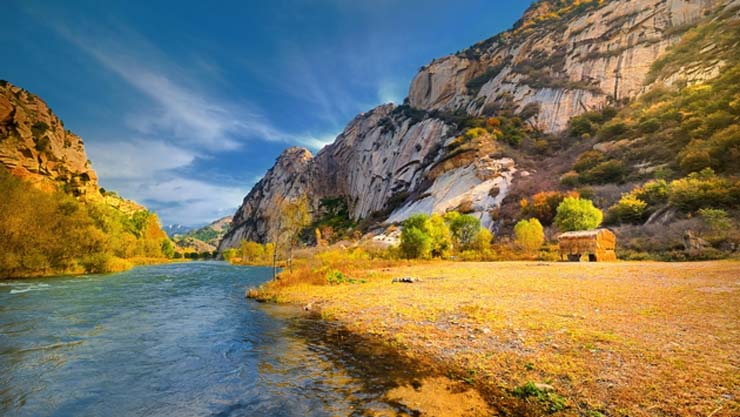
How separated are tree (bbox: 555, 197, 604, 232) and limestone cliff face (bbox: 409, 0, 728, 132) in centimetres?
4052

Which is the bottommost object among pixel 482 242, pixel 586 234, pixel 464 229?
pixel 482 242

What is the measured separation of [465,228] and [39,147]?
236 feet

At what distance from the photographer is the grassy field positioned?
468 centimetres

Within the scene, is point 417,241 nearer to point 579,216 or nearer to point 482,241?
point 482,241

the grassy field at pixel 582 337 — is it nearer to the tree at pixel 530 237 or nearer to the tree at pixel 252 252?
the tree at pixel 530 237

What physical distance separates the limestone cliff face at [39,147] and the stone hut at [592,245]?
64.6m

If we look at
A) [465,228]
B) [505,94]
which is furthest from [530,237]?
[505,94]

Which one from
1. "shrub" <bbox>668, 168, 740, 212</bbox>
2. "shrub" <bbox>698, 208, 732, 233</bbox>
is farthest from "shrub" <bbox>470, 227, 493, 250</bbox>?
"shrub" <bbox>698, 208, 732, 233</bbox>

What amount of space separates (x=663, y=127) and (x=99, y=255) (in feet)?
239

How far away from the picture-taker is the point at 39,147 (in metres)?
53.9

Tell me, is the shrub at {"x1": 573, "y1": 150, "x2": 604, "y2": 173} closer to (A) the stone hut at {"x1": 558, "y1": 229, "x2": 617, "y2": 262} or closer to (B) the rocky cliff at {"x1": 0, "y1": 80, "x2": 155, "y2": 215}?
(A) the stone hut at {"x1": 558, "y1": 229, "x2": 617, "y2": 262}

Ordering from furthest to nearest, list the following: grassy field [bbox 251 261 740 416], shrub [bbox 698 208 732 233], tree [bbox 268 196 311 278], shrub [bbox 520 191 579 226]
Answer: shrub [bbox 520 191 579 226], tree [bbox 268 196 311 278], shrub [bbox 698 208 732 233], grassy field [bbox 251 261 740 416]

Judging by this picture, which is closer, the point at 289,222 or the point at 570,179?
the point at 289,222

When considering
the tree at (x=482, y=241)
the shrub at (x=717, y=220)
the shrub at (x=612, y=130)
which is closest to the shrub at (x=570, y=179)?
the shrub at (x=612, y=130)
